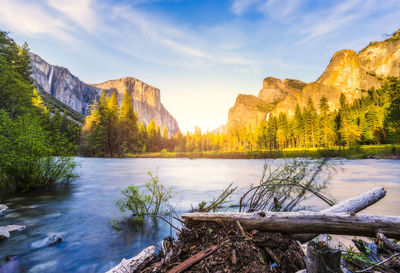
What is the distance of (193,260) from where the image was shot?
244 cm

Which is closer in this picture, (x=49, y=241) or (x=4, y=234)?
(x=4, y=234)

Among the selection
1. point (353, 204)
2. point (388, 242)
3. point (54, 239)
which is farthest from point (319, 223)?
point (54, 239)

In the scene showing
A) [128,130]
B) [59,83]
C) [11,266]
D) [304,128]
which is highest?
[59,83]

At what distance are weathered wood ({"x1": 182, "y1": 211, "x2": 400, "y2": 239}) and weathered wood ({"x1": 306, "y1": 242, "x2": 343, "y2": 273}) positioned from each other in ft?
4.15

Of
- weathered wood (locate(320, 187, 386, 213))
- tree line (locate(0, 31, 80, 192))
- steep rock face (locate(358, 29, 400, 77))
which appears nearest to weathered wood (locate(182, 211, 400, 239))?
weathered wood (locate(320, 187, 386, 213))

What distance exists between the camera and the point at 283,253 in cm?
268

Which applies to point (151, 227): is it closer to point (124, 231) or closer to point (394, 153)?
point (124, 231)

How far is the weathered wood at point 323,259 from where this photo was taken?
1.53 metres

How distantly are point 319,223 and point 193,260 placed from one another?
6.44ft

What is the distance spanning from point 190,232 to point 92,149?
58668 mm

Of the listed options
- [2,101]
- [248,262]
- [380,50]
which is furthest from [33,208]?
[380,50]

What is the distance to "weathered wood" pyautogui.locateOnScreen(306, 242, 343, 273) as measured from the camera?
153 cm

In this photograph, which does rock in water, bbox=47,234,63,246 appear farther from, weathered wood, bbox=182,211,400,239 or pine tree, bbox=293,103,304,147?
pine tree, bbox=293,103,304,147

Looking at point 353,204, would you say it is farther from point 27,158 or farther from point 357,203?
point 27,158
